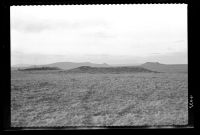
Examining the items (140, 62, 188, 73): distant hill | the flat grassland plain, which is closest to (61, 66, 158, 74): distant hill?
(140, 62, 188, 73): distant hill

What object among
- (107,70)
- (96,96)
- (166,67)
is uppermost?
(166,67)

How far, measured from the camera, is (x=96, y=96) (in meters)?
17.1

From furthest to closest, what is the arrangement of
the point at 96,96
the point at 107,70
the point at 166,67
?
the point at 107,70
the point at 166,67
the point at 96,96

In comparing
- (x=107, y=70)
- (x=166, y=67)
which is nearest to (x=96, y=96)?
(x=107, y=70)

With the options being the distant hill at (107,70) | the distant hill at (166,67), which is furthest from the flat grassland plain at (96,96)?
the distant hill at (107,70)

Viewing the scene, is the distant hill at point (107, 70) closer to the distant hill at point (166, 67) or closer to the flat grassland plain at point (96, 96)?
the distant hill at point (166, 67)

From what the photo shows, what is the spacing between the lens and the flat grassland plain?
12.5 meters

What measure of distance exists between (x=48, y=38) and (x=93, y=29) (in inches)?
210

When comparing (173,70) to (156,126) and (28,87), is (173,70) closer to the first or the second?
(28,87)

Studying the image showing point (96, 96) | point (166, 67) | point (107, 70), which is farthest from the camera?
point (107, 70)

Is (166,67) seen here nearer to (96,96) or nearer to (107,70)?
(107,70)

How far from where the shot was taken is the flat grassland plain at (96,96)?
12.5 metres

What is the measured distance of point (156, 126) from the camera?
116 centimetres
